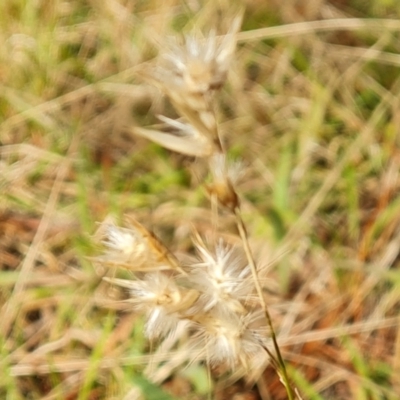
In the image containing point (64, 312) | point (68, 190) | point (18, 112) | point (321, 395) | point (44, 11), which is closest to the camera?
point (321, 395)

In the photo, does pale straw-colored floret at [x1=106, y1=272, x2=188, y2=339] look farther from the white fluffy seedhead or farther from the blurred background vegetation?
the blurred background vegetation

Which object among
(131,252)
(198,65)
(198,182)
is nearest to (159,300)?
(131,252)

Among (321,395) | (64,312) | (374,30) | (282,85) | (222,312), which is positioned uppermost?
(222,312)

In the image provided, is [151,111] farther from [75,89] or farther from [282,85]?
[282,85]

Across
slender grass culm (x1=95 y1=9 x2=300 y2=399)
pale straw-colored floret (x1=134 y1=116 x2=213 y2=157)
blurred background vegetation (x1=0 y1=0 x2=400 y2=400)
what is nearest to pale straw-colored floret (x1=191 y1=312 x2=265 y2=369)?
slender grass culm (x1=95 y1=9 x2=300 y2=399)

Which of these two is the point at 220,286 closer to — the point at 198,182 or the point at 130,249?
the point at 130,249

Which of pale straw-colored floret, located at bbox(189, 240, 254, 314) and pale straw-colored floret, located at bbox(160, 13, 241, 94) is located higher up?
pale straw-colored floret, located at bbox(160, 13, 241, 94)

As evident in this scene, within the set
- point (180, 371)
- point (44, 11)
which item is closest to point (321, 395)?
point (180, 371)
